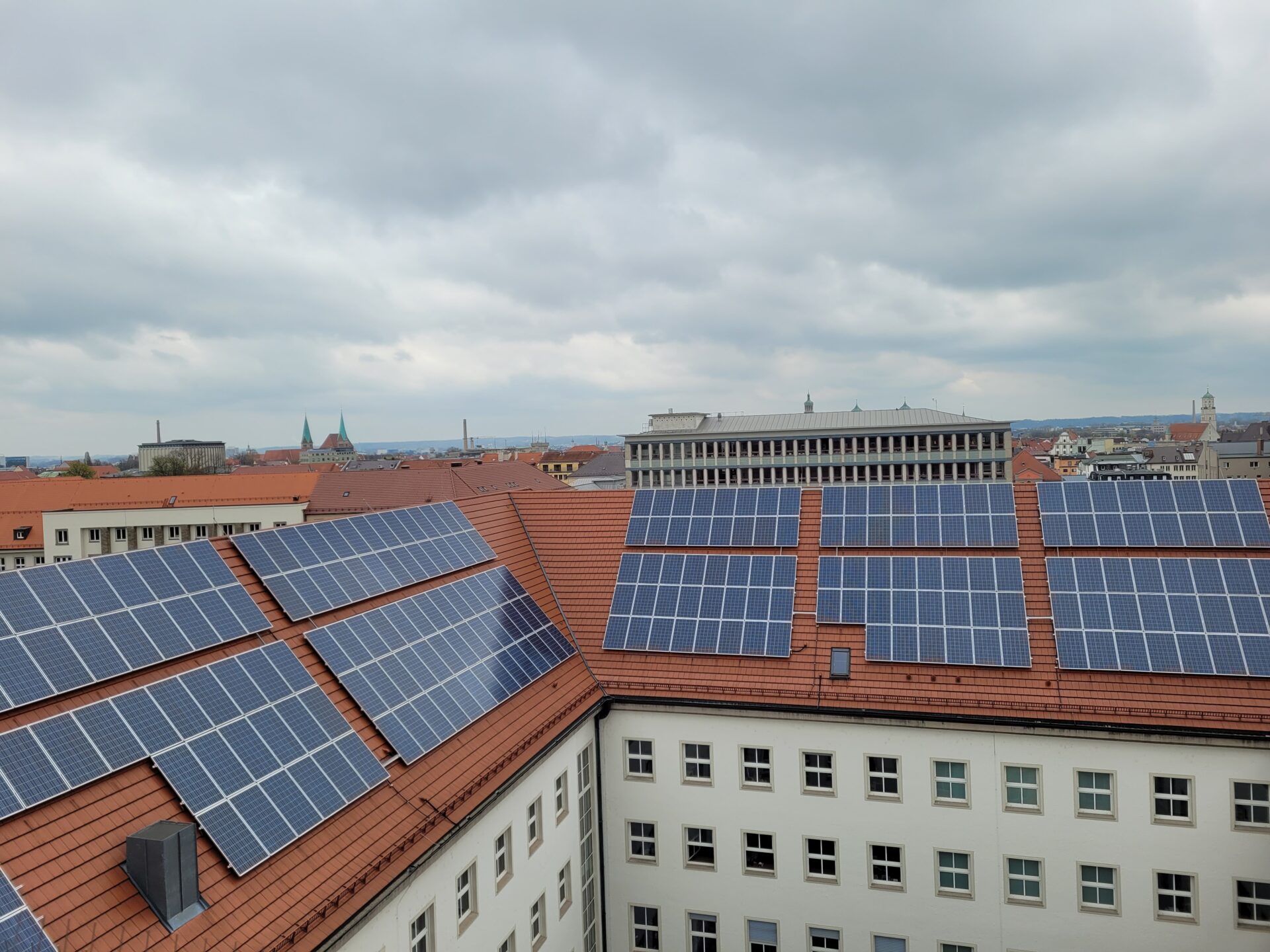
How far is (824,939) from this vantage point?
21172 millimetres

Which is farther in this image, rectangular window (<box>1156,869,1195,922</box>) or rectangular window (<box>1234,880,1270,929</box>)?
rectangular window (<box>1156,869,1195,922</box>)

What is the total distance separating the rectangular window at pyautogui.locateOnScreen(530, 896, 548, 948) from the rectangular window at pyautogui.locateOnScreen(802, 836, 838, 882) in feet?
22.5

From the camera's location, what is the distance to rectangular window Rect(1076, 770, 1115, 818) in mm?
19469

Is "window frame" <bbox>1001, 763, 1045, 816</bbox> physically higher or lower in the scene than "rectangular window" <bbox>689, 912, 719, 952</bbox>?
higher

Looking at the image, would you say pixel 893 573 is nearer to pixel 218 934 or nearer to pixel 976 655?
pixel 976 655

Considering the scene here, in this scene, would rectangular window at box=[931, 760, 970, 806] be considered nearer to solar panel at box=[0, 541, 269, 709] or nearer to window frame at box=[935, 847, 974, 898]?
window frame at box=[935, 847, 974, 898]

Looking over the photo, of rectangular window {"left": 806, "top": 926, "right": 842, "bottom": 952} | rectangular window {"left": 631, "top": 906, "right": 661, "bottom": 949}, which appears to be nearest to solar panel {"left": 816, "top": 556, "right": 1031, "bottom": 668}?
rectangular window {"left": 806, "top": 926, "right": 842, "bottom": 952}

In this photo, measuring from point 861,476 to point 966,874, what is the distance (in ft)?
243

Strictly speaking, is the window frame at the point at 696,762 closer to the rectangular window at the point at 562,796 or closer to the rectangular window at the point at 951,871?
the rectangular window at the point at 562,796

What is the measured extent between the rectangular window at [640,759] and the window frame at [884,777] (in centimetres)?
575

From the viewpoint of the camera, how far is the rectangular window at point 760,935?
21469 mm

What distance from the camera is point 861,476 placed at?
91812 mm

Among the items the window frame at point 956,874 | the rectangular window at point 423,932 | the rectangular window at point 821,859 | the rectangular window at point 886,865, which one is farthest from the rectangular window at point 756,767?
the rectangular window at point 423,932

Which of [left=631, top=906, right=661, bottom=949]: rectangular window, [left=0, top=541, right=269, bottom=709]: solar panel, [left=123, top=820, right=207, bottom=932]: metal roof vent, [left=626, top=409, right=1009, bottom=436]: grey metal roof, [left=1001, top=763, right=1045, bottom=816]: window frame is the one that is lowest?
[left=631, top=906, right=661, bottom=949]: rectangular window
